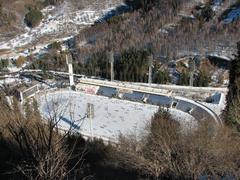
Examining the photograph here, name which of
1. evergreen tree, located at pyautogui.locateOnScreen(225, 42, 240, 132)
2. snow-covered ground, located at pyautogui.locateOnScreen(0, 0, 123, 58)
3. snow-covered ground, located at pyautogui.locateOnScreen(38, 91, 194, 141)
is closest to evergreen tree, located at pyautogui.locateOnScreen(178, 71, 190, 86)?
snow-covered ground, located at pyautogui.locateOnScreen(38, 91, 194, 141)

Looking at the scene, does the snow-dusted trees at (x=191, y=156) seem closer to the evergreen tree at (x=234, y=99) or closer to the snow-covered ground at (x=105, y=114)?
the evergreen tree at (x=234, y=99)

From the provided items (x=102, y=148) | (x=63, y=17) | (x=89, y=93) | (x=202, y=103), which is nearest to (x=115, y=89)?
(x=89, y=93)

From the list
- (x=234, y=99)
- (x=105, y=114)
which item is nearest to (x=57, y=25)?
(x=105, y=114)

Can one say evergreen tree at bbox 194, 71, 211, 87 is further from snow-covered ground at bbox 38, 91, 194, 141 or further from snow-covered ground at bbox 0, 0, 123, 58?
snow-covered ground at bbox 0, 0, 123, 58

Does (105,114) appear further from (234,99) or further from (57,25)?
(57,25)

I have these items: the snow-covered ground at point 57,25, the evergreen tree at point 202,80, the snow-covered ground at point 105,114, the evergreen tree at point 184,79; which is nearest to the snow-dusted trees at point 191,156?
the snow-covered ground at point 105,114

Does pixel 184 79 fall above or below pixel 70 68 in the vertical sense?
below
